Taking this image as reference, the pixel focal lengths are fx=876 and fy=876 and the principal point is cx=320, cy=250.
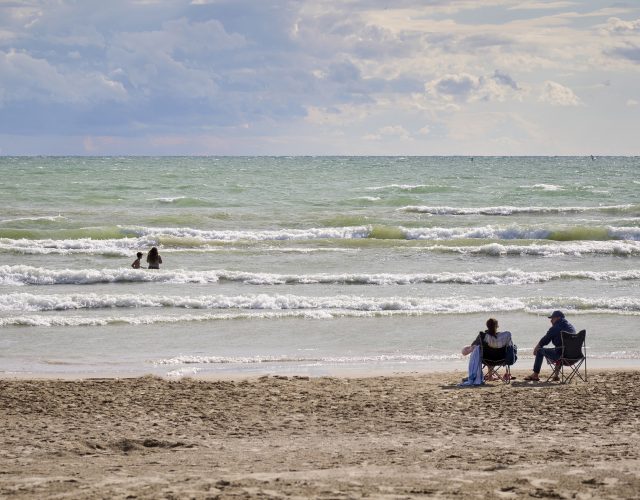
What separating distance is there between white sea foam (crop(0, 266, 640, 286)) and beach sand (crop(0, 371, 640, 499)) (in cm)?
964

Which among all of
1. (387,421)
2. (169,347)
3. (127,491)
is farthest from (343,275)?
(127,491)

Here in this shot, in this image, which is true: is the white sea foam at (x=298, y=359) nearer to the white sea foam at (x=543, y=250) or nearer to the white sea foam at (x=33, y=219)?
the white sea foam at (x=543, y=250)

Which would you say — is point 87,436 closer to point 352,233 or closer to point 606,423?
point 606,423

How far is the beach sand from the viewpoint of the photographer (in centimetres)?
656

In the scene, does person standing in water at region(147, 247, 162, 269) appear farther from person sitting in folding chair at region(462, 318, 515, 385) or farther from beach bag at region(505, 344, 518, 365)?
beach bag at region(505, 344, 518, 365)

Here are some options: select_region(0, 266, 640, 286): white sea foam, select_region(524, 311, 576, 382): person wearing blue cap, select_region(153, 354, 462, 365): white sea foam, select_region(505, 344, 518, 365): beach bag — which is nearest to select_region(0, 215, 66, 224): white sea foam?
select_region(0, 266, 640, 286): white sea foam

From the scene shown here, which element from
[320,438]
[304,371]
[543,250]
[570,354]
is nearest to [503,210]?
[543,250]

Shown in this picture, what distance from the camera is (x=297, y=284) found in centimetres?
2133

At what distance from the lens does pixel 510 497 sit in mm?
6156

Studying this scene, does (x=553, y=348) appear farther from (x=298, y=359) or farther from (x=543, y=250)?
(x=543, y=250)

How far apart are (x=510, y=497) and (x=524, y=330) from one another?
975cm

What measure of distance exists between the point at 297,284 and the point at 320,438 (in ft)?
41.7

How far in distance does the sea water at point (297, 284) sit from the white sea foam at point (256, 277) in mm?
50

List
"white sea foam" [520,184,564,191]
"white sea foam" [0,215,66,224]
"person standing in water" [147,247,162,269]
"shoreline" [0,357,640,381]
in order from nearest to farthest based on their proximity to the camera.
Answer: "shoreline" [0,357,640,381] → "person standing in water" [147,247,162,269] → "white sea foam" [0,215,66,224] → "white sea foam" [520,184,564,191]
